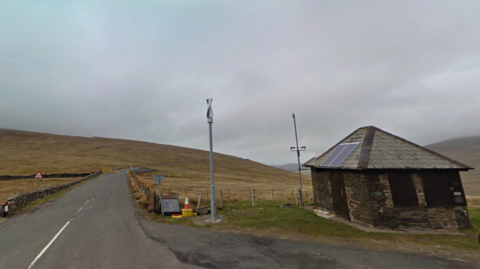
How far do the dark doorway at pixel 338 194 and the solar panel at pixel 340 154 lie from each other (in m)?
0.60

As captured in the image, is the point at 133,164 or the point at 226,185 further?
the point at 133,164

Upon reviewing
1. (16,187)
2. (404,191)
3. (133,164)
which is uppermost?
(133,164)

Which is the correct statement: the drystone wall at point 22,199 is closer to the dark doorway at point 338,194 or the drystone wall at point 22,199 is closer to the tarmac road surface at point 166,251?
the tarmac road surface at point 166,251

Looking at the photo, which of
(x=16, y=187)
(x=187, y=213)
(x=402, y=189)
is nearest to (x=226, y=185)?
(x=187, y=213)

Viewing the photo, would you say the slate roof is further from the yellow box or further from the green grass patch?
the yellow box

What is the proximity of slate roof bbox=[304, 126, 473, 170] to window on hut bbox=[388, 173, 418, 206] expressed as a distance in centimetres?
53

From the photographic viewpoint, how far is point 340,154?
Answer: 14.8 metres

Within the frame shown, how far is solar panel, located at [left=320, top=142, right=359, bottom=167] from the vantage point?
13.9 m

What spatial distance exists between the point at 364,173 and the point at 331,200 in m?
3.72

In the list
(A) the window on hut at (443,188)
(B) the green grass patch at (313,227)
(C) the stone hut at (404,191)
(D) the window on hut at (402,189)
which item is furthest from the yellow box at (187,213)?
(A) the window on hut at (443,188)

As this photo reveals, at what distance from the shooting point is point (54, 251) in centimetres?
827

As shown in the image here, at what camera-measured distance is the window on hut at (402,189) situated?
37.3 feet

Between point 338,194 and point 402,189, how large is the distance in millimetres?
3331

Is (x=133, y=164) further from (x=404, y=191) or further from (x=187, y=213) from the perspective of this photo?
(x=404, y=191)
